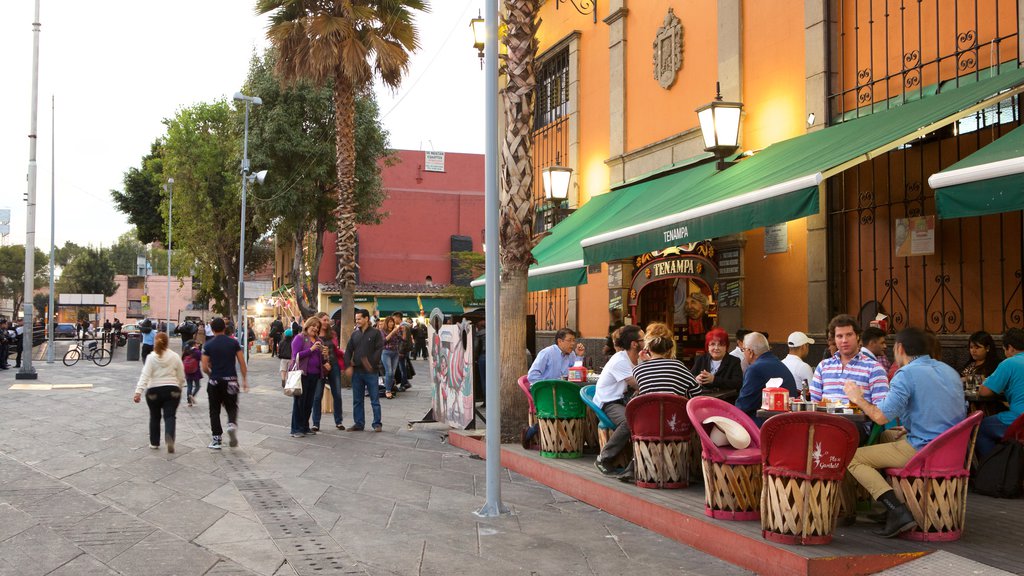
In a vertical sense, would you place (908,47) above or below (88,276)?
below

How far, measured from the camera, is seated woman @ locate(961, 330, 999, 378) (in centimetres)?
793

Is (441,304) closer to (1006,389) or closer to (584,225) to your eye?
Result: (584,225)

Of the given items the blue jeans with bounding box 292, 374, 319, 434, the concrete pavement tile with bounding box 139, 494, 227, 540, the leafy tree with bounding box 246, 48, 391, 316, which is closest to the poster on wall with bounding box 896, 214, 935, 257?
the concrete pavement tile with bounding box 139, 494, 227, 540

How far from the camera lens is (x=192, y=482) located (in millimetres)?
8656

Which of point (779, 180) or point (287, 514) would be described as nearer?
point (287, 514)

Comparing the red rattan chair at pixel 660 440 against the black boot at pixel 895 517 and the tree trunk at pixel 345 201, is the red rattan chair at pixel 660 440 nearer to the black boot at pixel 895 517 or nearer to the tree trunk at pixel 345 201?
the black boot at pixel 895 517

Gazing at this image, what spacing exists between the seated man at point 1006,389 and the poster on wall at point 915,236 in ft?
4.95

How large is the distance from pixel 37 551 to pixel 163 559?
89 centimetres

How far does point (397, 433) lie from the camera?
12898 mm

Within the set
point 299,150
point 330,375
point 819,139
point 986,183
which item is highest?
point 299,150

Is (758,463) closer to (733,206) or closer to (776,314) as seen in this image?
(733,206)

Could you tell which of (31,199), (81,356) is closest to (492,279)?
(31,199)

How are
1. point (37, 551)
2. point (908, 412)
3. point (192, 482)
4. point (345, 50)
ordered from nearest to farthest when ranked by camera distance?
point (908, 412) → point (37, 551) → point (192, 482) → point (345, 50)

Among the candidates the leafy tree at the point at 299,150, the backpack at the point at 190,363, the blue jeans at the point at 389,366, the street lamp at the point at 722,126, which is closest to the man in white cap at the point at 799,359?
the street lamp at the point at 722,126
